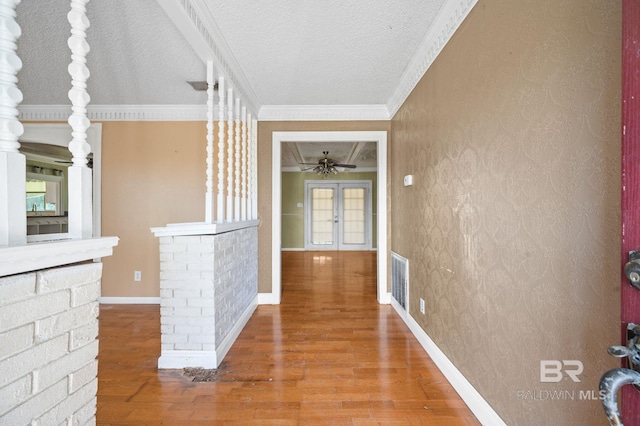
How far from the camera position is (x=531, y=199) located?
120 centimetres

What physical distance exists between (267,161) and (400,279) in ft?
7.07

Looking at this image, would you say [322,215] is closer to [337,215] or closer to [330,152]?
[337,215]

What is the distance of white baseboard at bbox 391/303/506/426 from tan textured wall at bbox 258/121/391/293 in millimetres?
1956

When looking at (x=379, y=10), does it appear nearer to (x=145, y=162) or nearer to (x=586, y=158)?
(x=586, y=158)

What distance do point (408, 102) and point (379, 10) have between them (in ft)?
3.77

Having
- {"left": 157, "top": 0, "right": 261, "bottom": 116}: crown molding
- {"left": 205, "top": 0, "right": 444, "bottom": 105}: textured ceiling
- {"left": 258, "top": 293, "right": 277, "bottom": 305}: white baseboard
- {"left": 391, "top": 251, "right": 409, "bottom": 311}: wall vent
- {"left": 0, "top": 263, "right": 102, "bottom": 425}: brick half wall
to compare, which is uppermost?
{"left": 205, "top": 0, "right": 444, "bottom": 105}: textured ceiling

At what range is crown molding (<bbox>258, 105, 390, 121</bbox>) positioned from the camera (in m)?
3.71

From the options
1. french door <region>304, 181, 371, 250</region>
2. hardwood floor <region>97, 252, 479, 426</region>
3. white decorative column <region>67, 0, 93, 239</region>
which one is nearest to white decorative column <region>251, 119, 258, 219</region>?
hardwood floor <region>97, 252, 479, 426</region>

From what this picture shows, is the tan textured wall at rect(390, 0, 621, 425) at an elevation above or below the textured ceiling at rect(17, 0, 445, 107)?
below

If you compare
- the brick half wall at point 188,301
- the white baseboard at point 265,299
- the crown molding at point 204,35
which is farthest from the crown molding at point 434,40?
the white baseboard at point 265,299

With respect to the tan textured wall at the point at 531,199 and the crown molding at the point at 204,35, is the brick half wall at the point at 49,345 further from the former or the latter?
the tan textured wall at the point at 531,199

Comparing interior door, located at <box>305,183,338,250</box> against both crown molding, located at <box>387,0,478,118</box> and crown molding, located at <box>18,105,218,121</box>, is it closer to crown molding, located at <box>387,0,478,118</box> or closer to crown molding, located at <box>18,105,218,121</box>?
crown molding, located at <box>18,105,218,121</box>

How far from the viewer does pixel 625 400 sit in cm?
62

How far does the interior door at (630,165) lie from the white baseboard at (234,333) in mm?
2245
